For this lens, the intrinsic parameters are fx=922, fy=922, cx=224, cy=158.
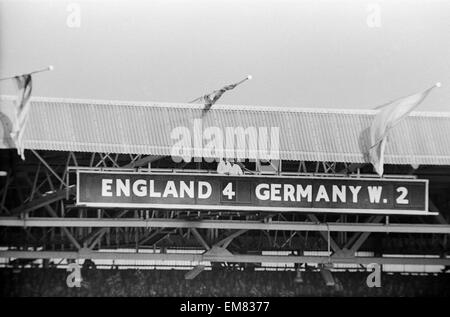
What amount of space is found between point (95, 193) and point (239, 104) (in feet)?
10.7

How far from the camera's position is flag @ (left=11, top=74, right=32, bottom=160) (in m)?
16.3

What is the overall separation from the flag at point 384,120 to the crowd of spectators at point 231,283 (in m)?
2.72

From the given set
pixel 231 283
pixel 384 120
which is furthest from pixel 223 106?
pixel 231 283

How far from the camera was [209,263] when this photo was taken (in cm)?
2141

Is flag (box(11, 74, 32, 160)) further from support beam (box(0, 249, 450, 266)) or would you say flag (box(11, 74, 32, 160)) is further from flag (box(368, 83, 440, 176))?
flag (box(368, 83, 440, 176))

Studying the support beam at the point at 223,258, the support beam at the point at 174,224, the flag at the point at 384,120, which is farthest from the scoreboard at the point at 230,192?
the support beam at the point at 223,258

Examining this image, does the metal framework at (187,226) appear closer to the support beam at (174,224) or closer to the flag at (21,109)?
the support beam at (174,224)

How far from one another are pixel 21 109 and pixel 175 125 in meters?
2.96

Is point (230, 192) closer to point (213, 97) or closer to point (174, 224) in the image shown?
point (174, 224)

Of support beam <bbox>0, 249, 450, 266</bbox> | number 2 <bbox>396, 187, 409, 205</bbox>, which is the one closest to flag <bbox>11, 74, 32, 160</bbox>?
support beam <bbox>0, 249, 450, 266</bbox>

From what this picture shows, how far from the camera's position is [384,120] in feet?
57.8

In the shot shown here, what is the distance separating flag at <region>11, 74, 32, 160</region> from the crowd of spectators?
288 cm
